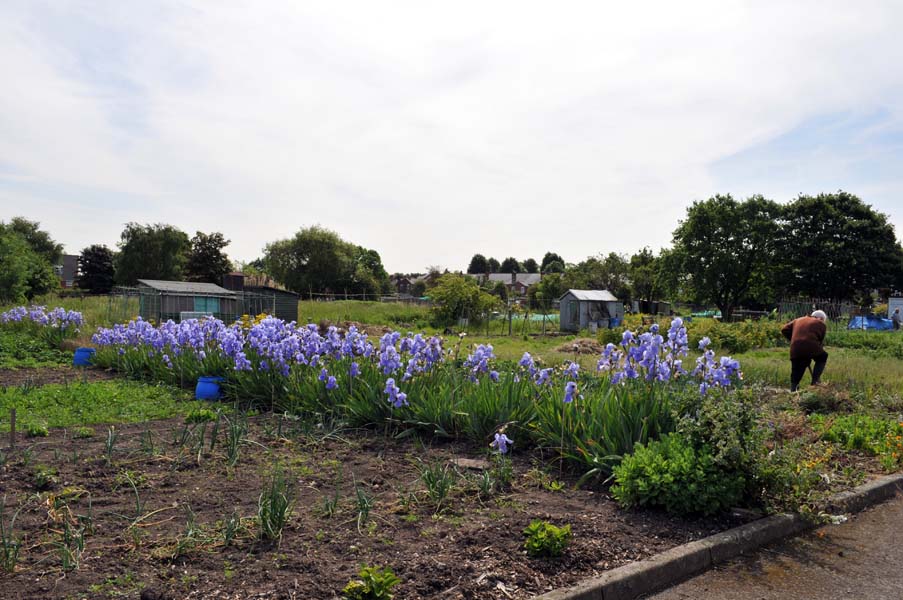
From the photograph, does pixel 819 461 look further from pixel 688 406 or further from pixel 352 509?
pixel 352 509

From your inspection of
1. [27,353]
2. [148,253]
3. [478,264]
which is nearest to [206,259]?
[148,253]

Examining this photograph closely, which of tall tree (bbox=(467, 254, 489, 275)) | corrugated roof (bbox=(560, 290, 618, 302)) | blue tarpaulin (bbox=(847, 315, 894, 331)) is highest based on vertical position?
tall tree (bbox=(467, 254, 489, 275))

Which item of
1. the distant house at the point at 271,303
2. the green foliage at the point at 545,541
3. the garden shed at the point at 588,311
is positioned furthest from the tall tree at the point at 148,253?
the green foliage at the point at 545,541

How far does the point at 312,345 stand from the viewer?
7.77 metres

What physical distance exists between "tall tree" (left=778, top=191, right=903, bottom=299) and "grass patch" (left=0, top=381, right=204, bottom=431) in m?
42.7

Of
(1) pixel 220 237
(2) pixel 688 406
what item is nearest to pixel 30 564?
(2) pixel 688 406

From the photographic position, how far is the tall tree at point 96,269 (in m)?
61.0

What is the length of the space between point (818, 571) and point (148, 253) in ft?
175

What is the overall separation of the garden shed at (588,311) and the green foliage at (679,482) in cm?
2530

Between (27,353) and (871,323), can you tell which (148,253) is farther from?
(871,323)

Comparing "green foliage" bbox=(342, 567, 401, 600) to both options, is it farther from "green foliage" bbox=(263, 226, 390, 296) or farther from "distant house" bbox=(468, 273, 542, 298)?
"distant house" bbox=(468, 273, 542, 298)

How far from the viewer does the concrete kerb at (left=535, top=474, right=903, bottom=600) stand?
3174mm

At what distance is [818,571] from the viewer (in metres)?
3.71

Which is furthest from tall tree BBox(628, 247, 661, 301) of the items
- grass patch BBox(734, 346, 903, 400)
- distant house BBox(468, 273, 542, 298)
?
distant house BBox(468, 273, 542, 298)
